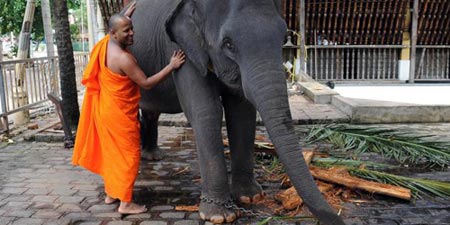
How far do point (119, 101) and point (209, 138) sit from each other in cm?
84

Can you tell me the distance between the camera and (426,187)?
4523mm

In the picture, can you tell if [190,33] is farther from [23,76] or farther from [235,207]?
[23,76]

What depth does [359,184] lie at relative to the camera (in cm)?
441

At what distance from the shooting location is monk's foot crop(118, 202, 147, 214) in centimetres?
413

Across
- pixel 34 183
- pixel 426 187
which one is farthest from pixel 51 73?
pixel 426 187

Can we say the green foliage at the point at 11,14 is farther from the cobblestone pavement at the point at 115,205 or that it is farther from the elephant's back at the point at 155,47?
the elephant's back at the point at 155,47

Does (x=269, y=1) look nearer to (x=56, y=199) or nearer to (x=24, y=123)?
(x=56, y=199)

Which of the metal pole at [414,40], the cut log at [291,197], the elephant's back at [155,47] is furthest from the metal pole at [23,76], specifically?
the metal pole at [414,40]

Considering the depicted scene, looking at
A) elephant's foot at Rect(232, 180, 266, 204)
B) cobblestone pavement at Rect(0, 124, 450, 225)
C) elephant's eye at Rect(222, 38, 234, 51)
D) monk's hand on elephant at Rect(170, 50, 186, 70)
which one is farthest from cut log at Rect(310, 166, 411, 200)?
elephant's eye at Rect(222, 38, 234, 51)

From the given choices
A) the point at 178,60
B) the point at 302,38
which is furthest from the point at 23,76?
the point at 302,38

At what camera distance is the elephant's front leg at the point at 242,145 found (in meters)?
4.23

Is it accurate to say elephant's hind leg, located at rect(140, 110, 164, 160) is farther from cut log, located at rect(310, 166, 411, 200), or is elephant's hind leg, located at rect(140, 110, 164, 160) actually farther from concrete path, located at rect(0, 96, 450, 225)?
cut log, located at rect(310, 166, 411, 200)

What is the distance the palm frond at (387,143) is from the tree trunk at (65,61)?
3384mm

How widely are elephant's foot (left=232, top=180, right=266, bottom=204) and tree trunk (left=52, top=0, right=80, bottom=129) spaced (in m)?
3.54
